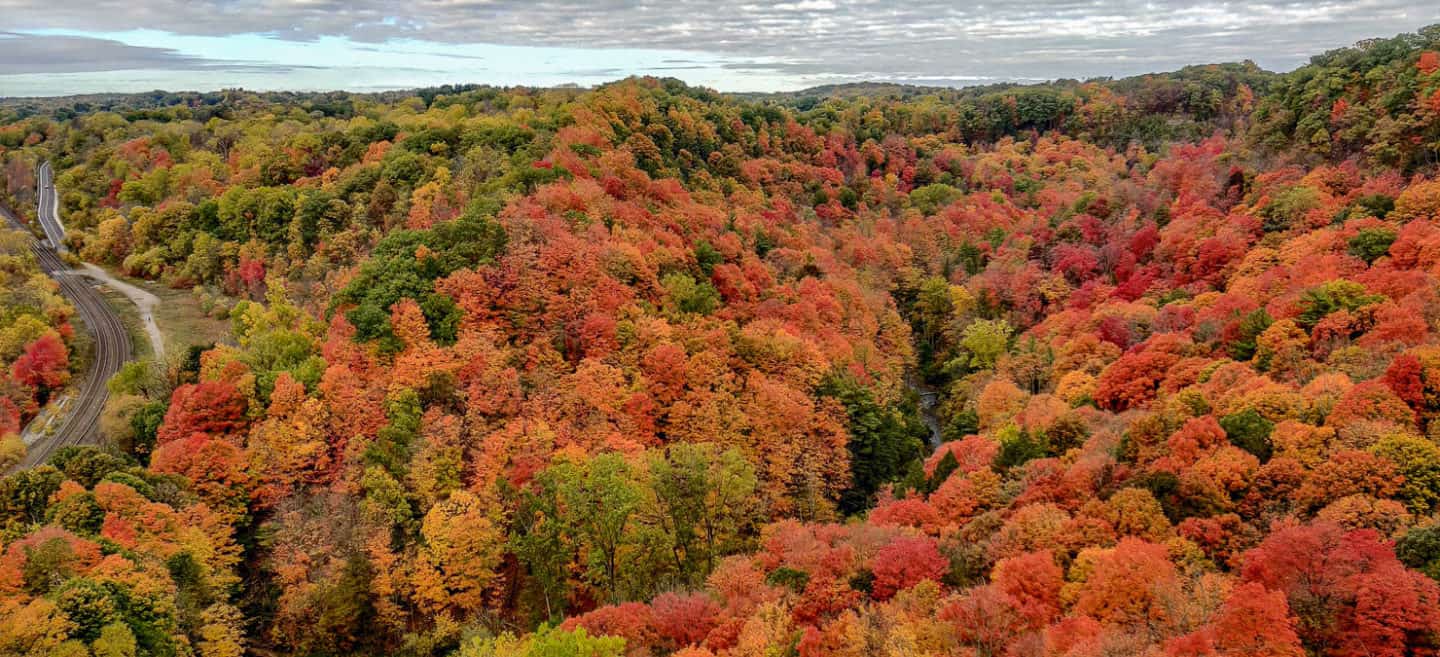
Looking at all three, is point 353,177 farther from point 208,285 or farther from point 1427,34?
point 1427,34

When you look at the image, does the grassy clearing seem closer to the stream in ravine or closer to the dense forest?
the dense forest

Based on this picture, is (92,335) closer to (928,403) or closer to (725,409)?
(725,409)

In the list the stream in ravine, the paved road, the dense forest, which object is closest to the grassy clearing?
the paved road

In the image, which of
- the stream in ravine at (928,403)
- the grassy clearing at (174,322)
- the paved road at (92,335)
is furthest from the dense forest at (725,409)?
the grassy clearing at (174,322)

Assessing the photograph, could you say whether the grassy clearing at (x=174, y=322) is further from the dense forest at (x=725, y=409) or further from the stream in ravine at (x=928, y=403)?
the stream in ravine at (x=928, y=403)

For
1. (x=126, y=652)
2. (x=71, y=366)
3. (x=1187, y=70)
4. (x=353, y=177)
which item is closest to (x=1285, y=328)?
(x=126, y=652)

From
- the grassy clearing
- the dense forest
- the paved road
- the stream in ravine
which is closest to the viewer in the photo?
the dense forest
